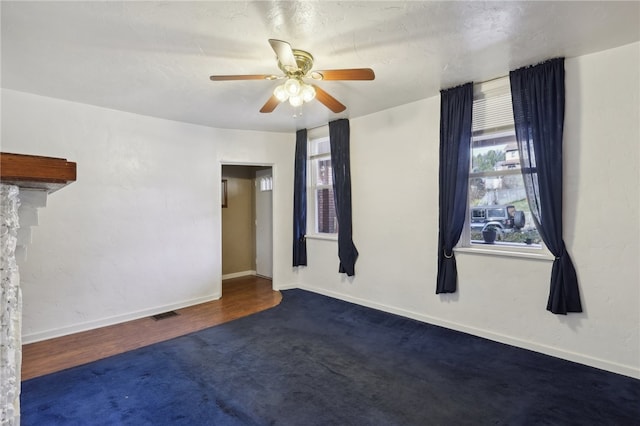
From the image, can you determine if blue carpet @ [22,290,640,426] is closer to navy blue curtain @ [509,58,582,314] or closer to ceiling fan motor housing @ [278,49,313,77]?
navy blue curtain @ [509,58,582,314]

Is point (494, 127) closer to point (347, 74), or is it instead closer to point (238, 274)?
point (347, 74)

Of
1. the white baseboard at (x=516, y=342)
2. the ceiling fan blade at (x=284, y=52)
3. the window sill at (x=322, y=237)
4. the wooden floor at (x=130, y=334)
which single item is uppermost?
the ceiling fan blade at (x=284, y=52)

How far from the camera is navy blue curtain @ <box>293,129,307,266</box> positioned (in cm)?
500

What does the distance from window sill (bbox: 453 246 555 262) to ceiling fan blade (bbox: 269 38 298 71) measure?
245 centimetres

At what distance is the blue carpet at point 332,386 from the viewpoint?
2061 millimetres

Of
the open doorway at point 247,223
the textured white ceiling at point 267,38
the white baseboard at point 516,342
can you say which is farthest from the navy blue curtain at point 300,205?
the textured white ceiling at point 267,38

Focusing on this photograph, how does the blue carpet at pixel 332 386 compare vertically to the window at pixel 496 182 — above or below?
below

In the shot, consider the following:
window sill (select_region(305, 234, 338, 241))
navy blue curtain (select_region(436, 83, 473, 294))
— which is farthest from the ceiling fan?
window sill (select_region(305, 234, 338, 241))

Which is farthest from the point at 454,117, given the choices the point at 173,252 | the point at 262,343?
the point at 173,252

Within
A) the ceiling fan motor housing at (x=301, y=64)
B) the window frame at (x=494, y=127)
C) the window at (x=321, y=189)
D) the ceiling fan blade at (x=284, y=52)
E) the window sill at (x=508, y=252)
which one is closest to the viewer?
the ceiling fan blade at (x=284, y=52)

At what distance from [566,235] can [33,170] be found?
342 cm

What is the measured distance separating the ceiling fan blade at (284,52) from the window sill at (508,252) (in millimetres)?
2447

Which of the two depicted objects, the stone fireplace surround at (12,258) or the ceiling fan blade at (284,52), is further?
the ceiling fan blade at (284,52)

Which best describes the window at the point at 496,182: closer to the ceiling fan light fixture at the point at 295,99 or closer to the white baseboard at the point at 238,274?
the ceiling fan light fixture at the point at 295,99
